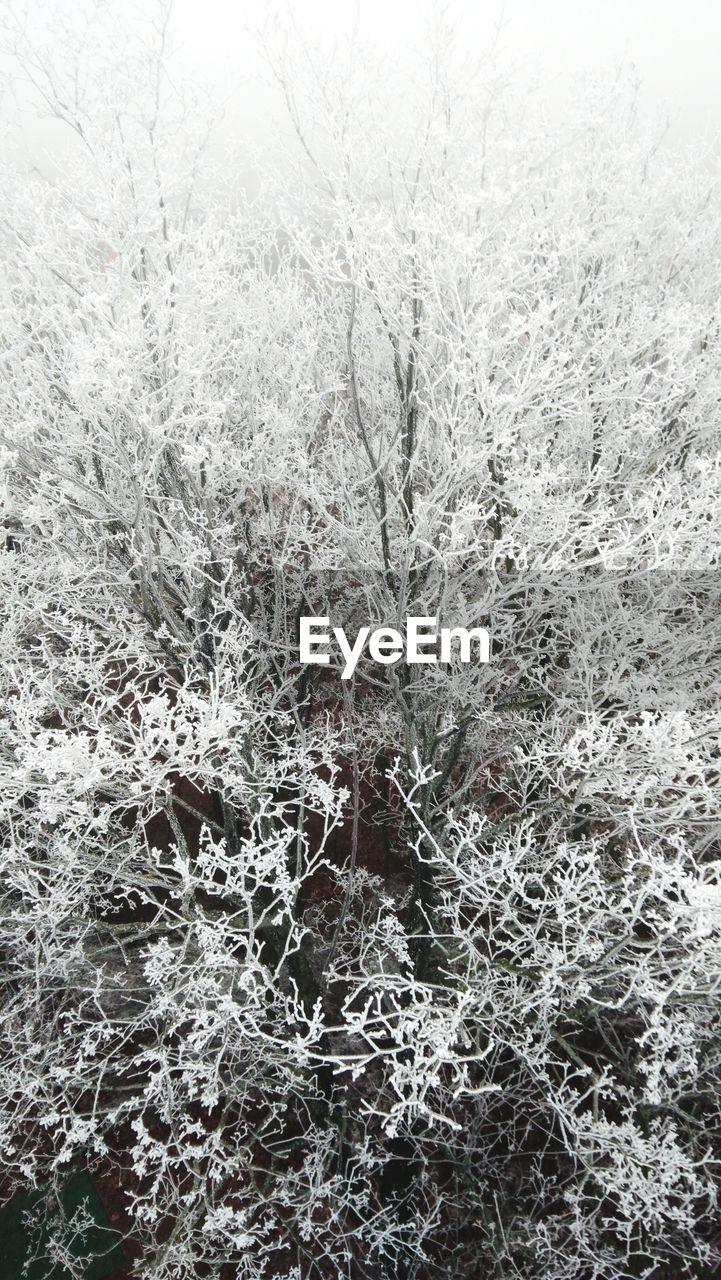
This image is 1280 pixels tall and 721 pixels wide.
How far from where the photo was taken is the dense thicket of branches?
5.71 metres

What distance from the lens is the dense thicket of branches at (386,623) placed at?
18.7 ft

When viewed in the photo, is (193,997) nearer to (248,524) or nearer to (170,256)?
(248,524)

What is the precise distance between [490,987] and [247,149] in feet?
30.3

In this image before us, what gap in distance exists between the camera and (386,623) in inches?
286

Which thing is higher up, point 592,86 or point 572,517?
point 592,86

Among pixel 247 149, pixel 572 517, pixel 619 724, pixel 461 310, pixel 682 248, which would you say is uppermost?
pixel 247 149

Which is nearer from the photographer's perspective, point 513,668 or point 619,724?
point 619,724

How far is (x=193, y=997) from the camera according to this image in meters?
6.67

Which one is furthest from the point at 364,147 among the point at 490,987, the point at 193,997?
the point at 193,997

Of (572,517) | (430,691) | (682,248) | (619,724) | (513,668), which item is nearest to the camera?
(619,724)
